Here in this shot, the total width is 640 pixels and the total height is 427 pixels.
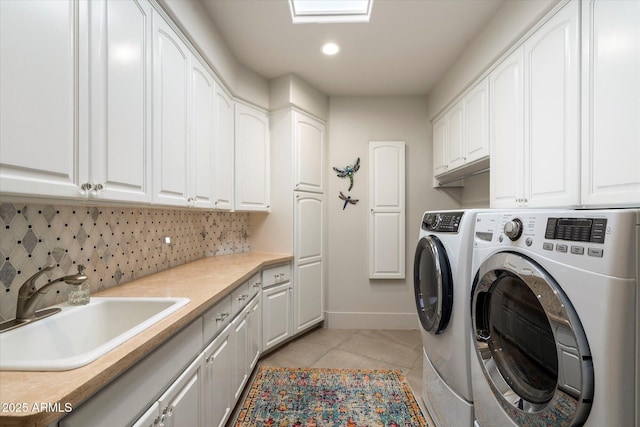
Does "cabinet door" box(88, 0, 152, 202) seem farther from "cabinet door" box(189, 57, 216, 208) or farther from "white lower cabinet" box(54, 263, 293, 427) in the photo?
"white lower cabinet" box(54, 263, 293, 427)

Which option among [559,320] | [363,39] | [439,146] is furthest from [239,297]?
[439,146]

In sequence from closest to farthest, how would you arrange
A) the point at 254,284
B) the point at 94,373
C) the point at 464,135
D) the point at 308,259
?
the point at 94,373, the point at 254,284, the point at 464,135, the point at 308,259

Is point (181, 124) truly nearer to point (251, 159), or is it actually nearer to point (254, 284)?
point (251, 159)

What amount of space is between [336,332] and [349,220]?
1.26 metres

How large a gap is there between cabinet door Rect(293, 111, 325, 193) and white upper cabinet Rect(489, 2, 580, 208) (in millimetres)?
1639

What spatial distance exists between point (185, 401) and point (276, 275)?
1.43 meters

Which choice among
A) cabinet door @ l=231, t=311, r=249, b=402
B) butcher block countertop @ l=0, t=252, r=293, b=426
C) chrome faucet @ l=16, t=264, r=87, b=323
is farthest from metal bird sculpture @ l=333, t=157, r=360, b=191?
chrome faucet @ l=16, t=264, r=87, b=323

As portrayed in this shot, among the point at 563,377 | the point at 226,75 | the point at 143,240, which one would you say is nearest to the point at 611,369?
the point at 563,377

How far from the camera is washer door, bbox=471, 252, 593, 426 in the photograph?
0.78 metres

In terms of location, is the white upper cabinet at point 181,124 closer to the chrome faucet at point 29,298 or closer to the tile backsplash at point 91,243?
the tile backsplash at point 91,243

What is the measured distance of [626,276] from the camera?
70cm

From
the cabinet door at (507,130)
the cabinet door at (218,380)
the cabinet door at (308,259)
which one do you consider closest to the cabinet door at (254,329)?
the cabinet door at (218,380)

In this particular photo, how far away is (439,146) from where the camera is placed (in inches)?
115

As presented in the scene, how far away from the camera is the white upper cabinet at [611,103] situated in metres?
1.06
